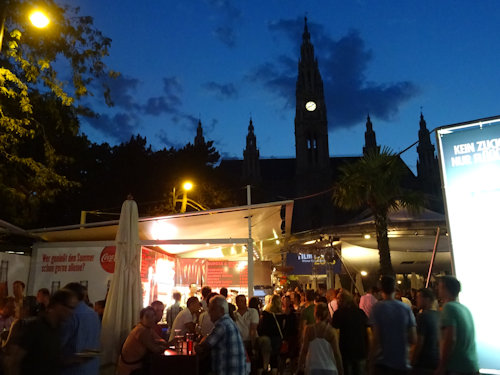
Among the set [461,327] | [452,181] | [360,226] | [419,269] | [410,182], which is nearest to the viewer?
[461,327]

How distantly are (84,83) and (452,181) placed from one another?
9295 millimetres

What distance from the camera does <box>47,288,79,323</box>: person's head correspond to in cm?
352

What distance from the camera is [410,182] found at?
74312 millimetres

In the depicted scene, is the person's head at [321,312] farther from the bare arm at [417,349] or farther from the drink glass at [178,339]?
the drink glass at [178,339]

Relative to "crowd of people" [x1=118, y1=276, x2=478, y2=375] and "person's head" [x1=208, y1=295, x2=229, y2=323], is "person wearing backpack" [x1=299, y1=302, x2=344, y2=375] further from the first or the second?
"person's head" [x1=208, y1=295, x2=229, y2=323]

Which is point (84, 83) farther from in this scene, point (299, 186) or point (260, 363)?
point (299, 186)

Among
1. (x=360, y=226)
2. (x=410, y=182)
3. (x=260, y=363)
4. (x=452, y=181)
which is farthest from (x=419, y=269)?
(x=410, y=182)

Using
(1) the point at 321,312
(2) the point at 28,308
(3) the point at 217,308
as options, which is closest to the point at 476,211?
(1) the point at 321,312

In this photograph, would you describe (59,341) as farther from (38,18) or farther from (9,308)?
(38,18)

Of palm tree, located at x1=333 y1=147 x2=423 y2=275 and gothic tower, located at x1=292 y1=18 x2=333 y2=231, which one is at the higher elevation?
gothic tower, located at x1=292 y1=18 x2=333 y2=231

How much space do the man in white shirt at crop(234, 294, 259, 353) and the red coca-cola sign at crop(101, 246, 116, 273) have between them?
16.2 feet

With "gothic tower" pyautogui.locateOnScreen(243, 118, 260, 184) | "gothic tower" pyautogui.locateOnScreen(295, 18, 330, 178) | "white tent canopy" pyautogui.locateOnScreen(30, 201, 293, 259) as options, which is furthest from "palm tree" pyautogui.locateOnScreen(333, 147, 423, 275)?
"gothic tower" pyautogui.locateOnScreen(243, 118, 260, 184)

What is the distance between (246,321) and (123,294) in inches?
82.8

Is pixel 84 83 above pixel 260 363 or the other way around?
above
